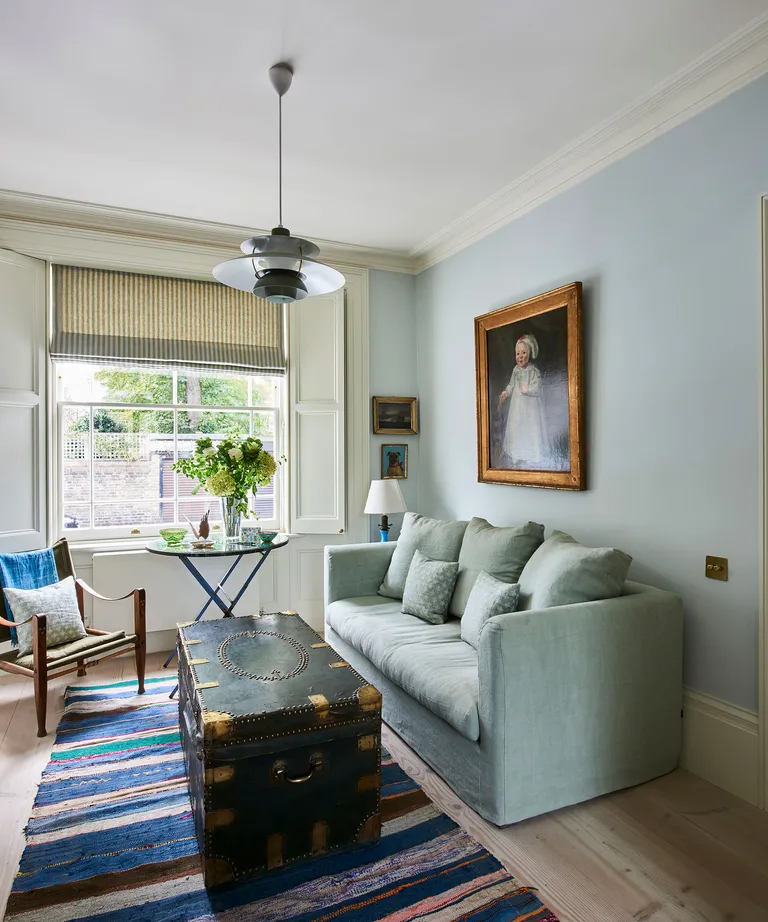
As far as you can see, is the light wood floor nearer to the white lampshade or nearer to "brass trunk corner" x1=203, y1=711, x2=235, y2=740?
"brass trunk corner" x1=203, y1=711, x2=235, y2=740

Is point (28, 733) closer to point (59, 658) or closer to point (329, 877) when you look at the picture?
point (59, 658)

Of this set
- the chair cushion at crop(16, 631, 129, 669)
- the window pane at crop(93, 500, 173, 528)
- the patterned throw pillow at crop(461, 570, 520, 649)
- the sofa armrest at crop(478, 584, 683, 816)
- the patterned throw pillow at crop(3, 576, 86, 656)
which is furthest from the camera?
the window pane at crop(93, 500, 173, 528)

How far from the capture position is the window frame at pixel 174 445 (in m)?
4.16

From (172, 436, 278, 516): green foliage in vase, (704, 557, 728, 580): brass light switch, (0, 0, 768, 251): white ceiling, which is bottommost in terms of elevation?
(704, 557, 728, 580): brass light switch

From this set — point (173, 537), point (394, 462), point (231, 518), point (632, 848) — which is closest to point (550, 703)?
point (632, 848)

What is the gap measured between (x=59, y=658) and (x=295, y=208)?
9.71 feet

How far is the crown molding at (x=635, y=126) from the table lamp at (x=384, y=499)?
178 centimetres

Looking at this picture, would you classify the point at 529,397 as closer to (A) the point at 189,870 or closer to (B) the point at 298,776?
(B) the point at 298,776

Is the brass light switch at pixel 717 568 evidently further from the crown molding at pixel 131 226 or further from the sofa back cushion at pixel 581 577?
the crown molding at pixel 131 226

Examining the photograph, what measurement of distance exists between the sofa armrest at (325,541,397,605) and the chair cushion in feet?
3.91

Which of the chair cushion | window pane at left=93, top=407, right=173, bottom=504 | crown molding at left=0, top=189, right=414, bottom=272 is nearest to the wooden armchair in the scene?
the chair cushion

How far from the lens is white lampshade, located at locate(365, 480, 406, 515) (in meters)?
4.40

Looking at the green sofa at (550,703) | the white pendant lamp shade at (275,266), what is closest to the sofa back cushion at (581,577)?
the green sofa at (550,703)

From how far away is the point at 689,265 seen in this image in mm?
2717
